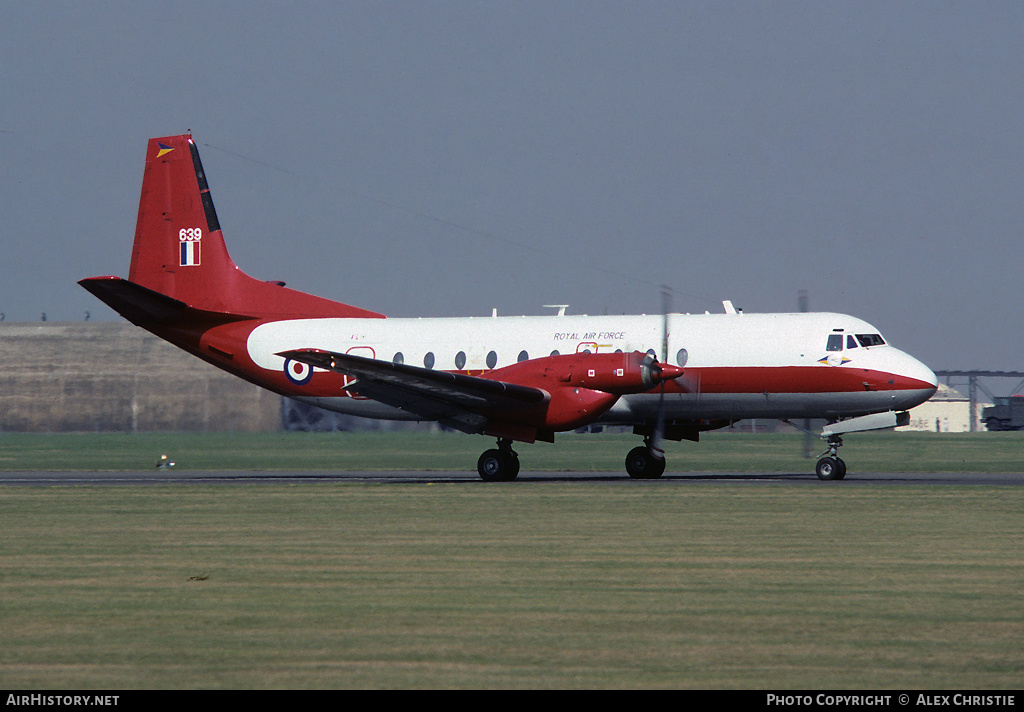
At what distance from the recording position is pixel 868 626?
967cm

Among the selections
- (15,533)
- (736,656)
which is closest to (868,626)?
(736,656)

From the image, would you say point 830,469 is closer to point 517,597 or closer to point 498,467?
point 498,467

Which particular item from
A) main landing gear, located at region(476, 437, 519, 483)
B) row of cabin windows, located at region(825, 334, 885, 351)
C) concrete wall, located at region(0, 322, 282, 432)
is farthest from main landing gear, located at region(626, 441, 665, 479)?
concrete wall, located at region(0, 322, 282, 432)

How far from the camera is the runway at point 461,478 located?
27.5 metres

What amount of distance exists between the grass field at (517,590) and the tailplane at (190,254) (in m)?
10.6

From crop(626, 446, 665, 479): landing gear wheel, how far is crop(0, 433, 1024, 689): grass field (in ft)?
20.5

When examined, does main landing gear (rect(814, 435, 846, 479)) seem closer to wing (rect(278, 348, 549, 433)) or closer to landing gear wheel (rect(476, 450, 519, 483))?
wing (rect(278, 348, 549, 433))

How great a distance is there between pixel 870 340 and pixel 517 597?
1913 cm

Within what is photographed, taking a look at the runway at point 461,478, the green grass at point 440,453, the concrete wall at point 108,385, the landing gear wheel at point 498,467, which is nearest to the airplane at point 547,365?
the landing gear wheel at point 498,467

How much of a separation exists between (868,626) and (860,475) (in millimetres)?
21698

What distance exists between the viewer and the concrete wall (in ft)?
184

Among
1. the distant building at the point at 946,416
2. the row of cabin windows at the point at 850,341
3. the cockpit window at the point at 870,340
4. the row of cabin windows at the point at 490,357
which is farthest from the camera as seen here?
the distant building at the point at 946,416

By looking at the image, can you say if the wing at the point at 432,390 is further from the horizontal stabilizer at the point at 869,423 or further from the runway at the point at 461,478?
the horizontal stabilizer at the point at 869,423

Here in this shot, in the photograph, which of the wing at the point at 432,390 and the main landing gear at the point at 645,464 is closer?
the wing at the point at 432,390
